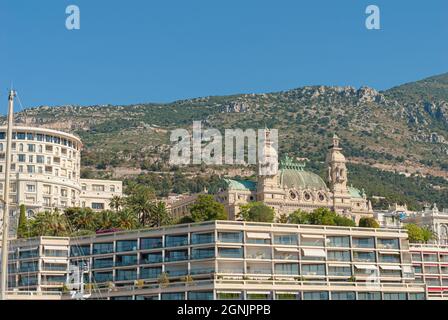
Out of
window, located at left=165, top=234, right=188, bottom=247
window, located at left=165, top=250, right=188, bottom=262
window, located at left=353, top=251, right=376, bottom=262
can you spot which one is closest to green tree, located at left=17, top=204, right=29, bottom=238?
window, located at left=165, top=234, right=188, bottom=247

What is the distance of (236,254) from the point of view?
104 m

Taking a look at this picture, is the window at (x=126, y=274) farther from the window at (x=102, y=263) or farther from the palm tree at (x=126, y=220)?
the palm tree at (x=126, y=220)

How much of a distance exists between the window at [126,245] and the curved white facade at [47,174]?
183 feet

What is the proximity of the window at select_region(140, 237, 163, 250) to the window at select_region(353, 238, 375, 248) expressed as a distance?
93.0 ft

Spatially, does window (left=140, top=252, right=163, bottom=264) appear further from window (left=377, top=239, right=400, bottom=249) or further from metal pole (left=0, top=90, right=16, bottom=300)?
metal pole (left=0, top=90, right=16, bottom=300)

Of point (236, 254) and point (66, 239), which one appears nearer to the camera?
point (236, 254)

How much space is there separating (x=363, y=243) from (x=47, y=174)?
→ 83166 mm

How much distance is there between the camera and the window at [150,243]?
354 feet

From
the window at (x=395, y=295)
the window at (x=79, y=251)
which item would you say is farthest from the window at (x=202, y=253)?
the window at (x=395, y=295)

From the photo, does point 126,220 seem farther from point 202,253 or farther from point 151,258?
point 202,253

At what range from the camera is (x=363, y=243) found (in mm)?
114625

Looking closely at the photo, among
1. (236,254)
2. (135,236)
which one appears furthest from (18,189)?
(236,254)
